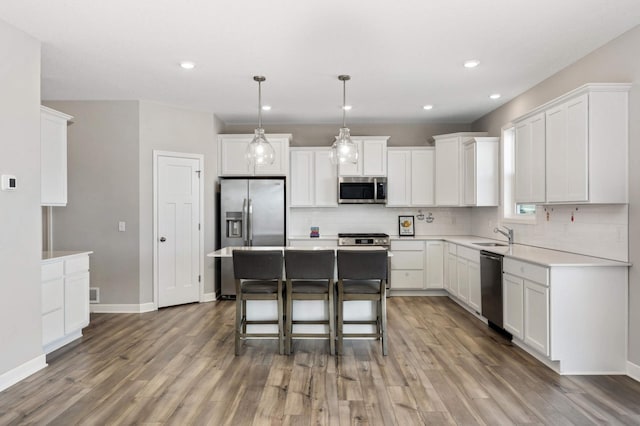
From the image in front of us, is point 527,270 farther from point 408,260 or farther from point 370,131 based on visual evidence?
point 370,131

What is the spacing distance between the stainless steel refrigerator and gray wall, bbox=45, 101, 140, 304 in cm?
120

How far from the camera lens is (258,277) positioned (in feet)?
11.7

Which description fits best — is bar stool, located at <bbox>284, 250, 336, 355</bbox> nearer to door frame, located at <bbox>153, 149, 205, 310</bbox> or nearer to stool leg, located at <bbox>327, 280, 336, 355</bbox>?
stool leg, located at <bbox>327, 280, 336, 355</bbox>

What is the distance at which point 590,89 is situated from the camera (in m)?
3.14

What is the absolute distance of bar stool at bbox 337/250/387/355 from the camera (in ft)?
11.6

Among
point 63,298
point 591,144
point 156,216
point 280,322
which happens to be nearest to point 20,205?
point 63,298

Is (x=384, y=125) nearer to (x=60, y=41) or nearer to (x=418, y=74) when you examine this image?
(x=418, y=74)

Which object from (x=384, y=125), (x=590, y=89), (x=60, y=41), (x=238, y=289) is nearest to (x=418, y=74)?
(x=590, y=89)

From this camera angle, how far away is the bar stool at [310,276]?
3557mm

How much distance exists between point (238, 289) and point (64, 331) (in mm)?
1729

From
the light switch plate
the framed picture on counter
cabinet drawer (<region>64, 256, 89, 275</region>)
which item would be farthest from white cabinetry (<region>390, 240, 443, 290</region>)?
the light switch plate

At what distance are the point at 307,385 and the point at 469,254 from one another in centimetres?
287

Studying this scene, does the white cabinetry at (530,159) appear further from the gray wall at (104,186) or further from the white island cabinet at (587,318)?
the gray wall at (104,186)

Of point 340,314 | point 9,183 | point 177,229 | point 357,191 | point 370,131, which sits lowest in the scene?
point 340,314
